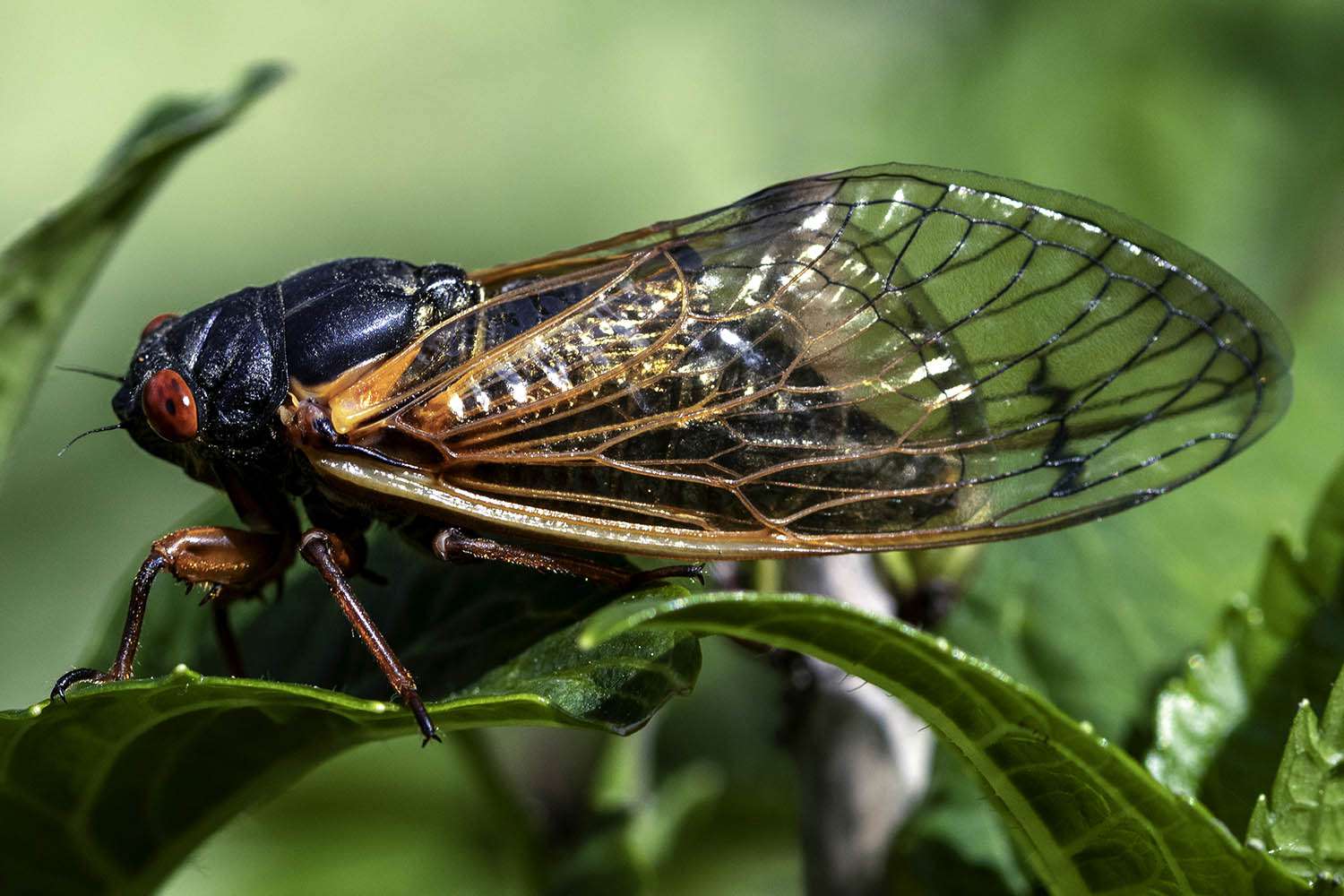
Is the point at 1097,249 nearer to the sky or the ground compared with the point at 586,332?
nearer to the sky

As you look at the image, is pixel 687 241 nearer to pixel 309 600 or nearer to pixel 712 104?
pixel 309 600

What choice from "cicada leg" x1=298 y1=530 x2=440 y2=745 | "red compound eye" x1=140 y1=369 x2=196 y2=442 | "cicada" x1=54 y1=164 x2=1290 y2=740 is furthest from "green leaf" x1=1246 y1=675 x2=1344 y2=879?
"red compound eye" x1=140 y1=369 x2=196 y2=442

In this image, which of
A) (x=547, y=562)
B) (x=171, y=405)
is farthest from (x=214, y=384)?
(x=547, y=562)

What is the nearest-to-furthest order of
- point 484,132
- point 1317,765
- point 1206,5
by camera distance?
1. point 1317,765
2. point 1206,5
3. point 484,132

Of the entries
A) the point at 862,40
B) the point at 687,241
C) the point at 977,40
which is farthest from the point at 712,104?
the point at 687,241

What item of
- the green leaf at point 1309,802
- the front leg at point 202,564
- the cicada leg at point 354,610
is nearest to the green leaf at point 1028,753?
the green leaf at point 1309,802

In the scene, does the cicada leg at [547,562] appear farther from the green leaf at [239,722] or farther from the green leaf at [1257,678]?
the green leaf at [1257,678]
